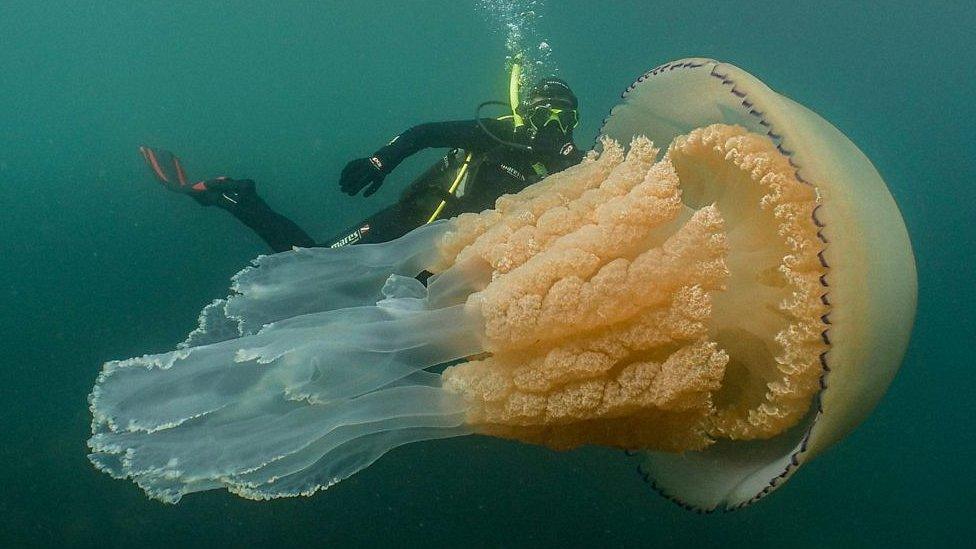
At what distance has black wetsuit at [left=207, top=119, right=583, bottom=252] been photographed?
16.1 ft

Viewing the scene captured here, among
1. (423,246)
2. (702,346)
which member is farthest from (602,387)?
(423,246)

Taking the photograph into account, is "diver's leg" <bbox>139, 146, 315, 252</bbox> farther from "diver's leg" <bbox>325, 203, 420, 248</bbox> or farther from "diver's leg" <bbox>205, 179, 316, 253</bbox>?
"diver's leg" <bbox>325, 203, 420, 248</bbox>

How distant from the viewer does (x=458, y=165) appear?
534 cm

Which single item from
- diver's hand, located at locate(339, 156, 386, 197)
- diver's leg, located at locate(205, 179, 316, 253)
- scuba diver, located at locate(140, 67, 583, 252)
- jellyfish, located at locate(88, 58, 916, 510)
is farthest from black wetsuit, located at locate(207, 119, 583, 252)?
jellyfish, located at locate(88, 58, 916, 510)

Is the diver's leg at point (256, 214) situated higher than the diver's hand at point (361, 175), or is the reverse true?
the diver's leg at point (256, 214)

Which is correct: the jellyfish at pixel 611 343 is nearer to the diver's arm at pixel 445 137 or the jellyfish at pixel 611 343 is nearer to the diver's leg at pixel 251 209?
the diver's arm at pixel 445 137

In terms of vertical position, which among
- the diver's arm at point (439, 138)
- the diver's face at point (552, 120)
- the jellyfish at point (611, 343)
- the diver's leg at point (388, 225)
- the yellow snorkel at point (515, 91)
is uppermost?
the yellow snorkel at point (515, 91)

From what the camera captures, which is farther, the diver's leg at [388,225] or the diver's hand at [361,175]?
the diver's leg at [388,225]

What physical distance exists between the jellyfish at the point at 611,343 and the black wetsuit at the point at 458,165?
2.76m

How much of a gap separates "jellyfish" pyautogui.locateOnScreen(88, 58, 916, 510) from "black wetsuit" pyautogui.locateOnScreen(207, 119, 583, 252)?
2.76 m

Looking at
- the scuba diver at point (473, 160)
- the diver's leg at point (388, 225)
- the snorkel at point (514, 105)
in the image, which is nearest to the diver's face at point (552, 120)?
the scuba diver at point (473, 160)

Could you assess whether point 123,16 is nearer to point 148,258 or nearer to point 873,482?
point 148,258

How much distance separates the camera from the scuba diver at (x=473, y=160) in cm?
487

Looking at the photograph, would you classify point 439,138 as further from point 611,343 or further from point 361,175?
point 611,343
